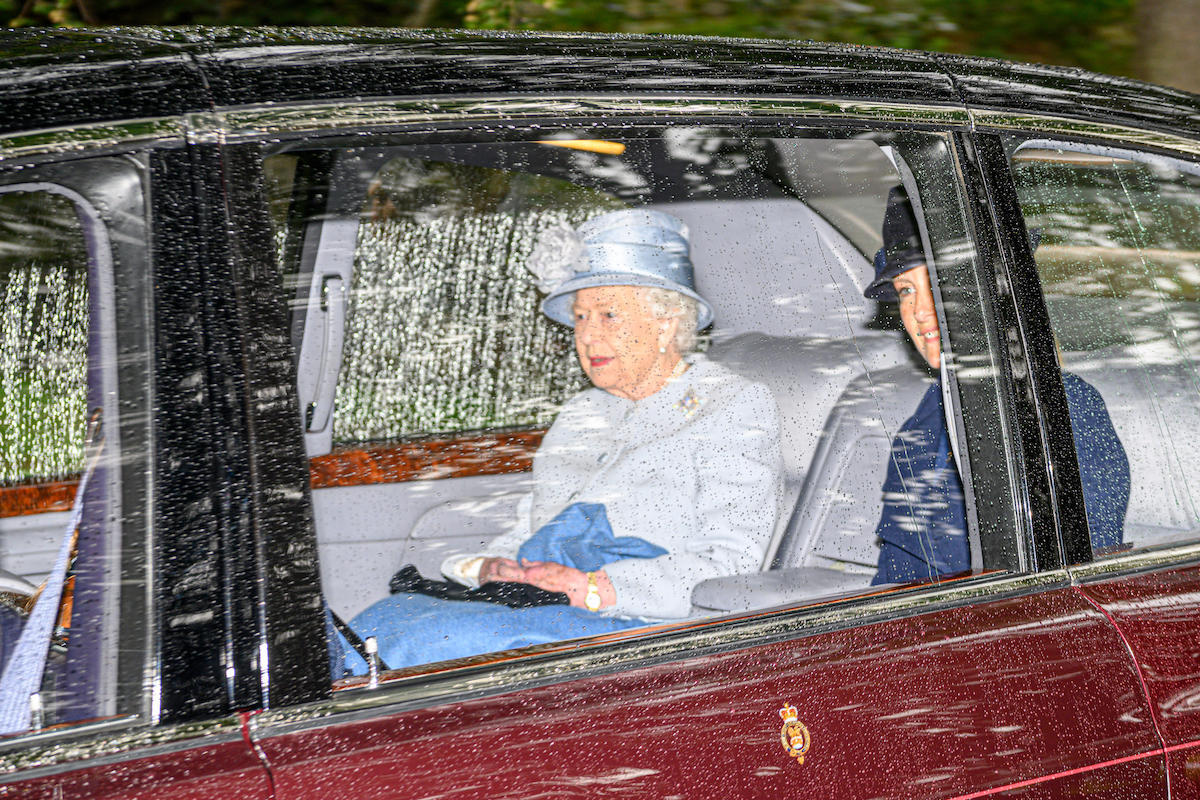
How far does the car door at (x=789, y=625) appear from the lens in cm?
123

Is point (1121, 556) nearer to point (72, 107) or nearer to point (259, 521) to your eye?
point (259, 521)

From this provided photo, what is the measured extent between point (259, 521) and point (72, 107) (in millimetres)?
490

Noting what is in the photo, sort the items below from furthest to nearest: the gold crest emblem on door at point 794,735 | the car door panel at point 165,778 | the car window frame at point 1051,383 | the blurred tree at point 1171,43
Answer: the blurred tree at point 1171,43, the car window frame at point 1051,383, the gold crest emblem on door at point 794,735, the car door panel at point 165,778

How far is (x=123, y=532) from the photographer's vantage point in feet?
3.88

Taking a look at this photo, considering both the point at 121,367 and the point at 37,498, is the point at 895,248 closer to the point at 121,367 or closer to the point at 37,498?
the point at 121,367

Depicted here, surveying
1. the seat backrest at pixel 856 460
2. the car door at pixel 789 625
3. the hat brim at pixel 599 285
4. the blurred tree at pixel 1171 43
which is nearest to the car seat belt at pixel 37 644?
the car door at pixel 789 625

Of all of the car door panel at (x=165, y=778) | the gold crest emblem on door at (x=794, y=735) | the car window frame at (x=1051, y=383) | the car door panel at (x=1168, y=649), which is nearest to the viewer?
the car door panel at (x=165, y=778)

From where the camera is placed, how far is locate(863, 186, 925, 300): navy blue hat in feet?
5.78

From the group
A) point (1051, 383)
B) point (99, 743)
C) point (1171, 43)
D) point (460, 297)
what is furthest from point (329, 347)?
point (1171, 43)

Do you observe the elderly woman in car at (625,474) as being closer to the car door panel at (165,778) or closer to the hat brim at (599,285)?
the hat brim at (599,285)

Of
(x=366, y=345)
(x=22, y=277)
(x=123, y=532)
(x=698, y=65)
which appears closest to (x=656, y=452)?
(x=366, y=345)

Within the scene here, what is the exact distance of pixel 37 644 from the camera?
50.0 inches

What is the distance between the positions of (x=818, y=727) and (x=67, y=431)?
3.14 feet

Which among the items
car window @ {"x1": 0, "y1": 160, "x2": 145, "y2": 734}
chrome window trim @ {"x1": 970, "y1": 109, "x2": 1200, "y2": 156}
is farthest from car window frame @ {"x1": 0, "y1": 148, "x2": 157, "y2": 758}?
chrome window trim @ {"x1": 970, "y1": 109, "x2": 1200, "y2": 156}
